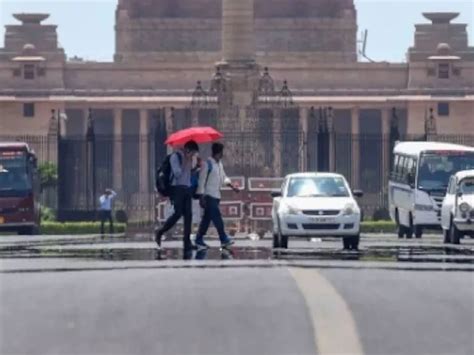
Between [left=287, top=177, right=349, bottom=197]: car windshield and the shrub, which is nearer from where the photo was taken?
[left=287, top=177, right=349, bottom=197]: car windshield

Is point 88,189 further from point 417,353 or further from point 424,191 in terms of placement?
point 417,353

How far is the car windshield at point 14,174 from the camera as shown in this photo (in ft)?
162

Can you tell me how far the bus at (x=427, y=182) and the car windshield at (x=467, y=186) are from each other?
560cm

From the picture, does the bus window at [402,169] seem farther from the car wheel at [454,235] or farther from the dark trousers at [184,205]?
the dark trousers at [184,205]

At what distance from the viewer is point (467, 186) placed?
36.0 meters

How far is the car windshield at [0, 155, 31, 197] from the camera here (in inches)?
1948

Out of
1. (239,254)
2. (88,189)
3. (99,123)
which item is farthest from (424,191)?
(99,123)

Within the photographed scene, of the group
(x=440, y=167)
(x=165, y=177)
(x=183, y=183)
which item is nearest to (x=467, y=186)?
(x=440, y=167)

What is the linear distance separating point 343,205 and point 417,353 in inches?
533

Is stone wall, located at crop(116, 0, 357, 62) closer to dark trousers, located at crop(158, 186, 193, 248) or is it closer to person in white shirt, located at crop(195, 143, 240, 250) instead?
person in white shirt, located at crop(195, 143, 240, 250)

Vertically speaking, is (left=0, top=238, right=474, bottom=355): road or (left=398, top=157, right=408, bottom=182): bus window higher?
(left=0, top=238, right=474, bottom=355): road

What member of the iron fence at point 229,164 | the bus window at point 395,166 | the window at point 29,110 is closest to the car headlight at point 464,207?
the iron fence at point 229,164

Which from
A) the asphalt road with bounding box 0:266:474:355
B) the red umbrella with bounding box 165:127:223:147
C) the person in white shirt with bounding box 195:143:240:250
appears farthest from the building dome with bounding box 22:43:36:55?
the asphalt road with bounding box 0:266:474:355

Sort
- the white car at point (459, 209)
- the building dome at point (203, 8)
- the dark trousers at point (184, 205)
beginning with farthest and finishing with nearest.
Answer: the building dome at point (203, 8)
the white car at point (459, 209)
the dark trousers at point (184, 205)
